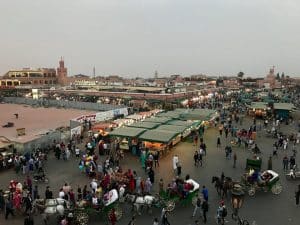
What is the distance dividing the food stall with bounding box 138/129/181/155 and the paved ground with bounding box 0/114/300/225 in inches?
31.9

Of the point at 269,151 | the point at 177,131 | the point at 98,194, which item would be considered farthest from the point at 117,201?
the point at 269,151

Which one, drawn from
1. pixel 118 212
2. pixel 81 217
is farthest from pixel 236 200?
pixel 81 217

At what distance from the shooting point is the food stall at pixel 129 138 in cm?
2277

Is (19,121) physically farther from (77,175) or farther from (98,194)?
(98,194)

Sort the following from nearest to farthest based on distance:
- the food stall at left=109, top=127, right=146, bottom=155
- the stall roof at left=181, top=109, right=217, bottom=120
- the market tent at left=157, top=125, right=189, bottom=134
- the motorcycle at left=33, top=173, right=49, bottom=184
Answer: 1. the motorcycle at left=33, top=173, right=49, bottom=184
2. the food stall at left=109, top=127, right=146, bottom=155
3. the market tent at left=157, top=125, right=189, bottom=134
4. the stall roof at left=181, top=109, right=217, bottom=120

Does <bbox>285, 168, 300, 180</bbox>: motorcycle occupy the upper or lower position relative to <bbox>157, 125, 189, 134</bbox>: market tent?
lower

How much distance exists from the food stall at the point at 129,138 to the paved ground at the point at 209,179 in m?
0.73

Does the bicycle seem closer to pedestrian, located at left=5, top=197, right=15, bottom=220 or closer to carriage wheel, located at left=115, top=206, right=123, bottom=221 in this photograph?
carriage wheel, located at left=115, top=206, right=123, bottom=221

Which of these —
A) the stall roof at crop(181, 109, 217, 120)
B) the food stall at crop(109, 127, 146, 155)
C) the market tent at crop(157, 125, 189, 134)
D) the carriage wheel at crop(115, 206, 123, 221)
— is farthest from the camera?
the stall roof at crop(181, 109, 217, 120)

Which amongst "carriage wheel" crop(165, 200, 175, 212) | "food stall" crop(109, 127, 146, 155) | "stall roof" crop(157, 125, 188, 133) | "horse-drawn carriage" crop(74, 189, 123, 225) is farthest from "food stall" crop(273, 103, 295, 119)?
"horse-drawn carriage" crop(74, 189, 123, 225)

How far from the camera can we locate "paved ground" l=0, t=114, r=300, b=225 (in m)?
12.7

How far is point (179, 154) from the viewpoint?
23.0 m

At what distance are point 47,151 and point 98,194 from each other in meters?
11.6

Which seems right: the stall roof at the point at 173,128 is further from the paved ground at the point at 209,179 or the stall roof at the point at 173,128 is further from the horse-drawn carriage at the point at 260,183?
the horse-drawn carriage at the point at 260,183
